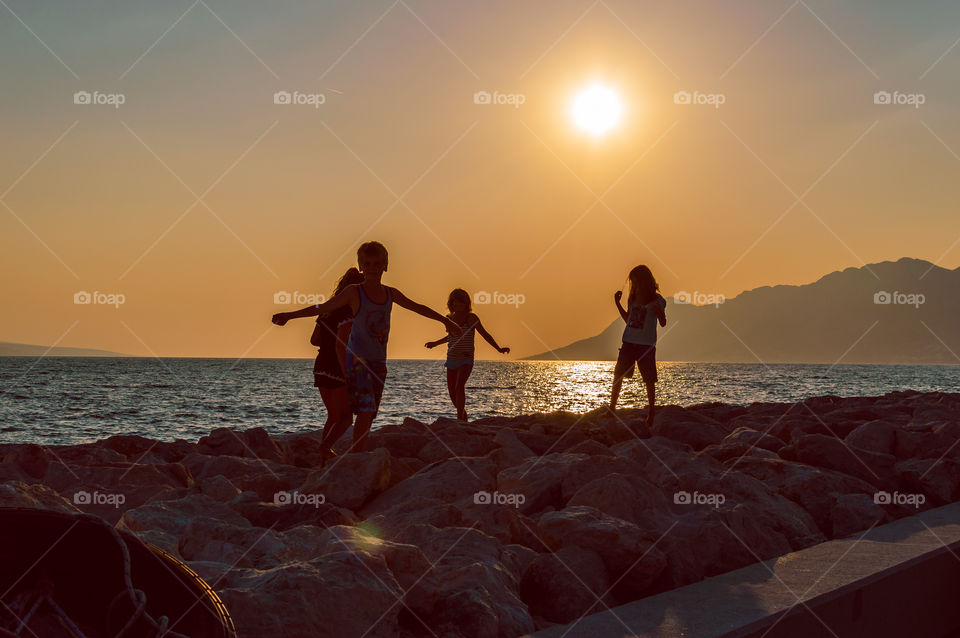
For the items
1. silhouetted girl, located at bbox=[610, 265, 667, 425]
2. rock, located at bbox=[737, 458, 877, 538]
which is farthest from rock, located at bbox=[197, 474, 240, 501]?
silhouetted girl, located at bbox=[610, 265, 667, 425]

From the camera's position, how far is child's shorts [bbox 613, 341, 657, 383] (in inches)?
370

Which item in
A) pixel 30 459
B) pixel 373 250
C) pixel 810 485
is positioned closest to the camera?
pixel 810 485

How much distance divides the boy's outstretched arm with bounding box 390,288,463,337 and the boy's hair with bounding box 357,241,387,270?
0.29m

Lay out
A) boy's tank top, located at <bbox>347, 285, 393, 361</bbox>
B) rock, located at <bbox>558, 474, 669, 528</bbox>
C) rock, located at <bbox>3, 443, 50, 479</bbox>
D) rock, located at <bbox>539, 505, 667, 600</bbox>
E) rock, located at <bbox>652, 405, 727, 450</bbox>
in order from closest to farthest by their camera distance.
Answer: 1. rock, located at <bbox>539, 505, 667, 600</bbox>
2. rock, located at <bbox>558, 474, 669, 528</bbox>
3. boy's tank top, located at <bbox>347, 285, 393, 361</bbox>
4. rock, located at <bbox>3, 443, 50, 479</bbox>
5. rock, located at <bbox>652, 405, 727, 450</bbox>

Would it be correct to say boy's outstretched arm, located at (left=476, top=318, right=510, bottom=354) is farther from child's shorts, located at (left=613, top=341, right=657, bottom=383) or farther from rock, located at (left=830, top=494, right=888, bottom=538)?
rock, located at (left=830, top=494, right=888, bottom=538)

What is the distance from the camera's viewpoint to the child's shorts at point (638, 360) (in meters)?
9.40

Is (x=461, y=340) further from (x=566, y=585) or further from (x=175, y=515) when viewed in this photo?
(x=566, y=585)

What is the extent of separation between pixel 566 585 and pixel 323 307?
308cm

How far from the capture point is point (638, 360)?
31.1 feet

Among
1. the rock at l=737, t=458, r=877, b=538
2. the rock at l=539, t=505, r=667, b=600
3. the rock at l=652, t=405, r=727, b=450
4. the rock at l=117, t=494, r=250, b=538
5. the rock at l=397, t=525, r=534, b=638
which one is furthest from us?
the rock at l=652, t=405, r=727, b=450

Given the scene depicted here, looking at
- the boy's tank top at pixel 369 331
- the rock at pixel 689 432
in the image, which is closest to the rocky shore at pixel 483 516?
the rock at pixel 689 432

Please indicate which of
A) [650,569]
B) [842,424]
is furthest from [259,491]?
[842,424]

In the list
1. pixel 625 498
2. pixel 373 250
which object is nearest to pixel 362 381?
pixel 373 250

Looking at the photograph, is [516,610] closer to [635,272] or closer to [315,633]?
[315,633]
